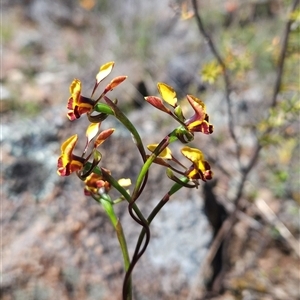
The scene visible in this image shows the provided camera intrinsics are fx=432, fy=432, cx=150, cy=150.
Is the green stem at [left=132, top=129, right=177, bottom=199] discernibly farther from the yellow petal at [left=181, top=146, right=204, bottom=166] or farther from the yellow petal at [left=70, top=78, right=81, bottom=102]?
the yellow petal at [left=70, top=78, right=81, bottom=102]

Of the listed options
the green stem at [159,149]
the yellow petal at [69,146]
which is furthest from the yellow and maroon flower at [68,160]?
the green stem at [159,149]

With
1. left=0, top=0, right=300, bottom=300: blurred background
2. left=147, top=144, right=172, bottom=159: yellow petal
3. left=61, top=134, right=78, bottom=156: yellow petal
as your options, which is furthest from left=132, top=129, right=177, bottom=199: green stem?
left=0, top=0, right=300, bottom=300: blurred background

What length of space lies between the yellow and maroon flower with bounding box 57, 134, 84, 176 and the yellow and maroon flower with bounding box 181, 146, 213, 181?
0.62ft

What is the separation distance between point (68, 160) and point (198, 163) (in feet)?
0.75

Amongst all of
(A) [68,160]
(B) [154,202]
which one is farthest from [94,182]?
(B) [154,202]

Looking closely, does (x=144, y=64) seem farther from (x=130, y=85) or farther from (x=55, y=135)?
(x=55, y=135)

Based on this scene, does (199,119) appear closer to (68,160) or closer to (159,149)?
(159,149)

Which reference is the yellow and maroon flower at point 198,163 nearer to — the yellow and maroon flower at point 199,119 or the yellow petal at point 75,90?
the yellow and maroon flower at point 199,119

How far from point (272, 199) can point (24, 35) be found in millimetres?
3720

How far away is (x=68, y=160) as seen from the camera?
2.46 feet

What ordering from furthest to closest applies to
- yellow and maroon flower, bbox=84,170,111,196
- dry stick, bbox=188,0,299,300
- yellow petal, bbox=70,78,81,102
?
dry stick, bbox=188,0,299,300 → yellow and maroon flower, bbox=84,170,111,196 → yellow petal, bbox=70,78,81,102

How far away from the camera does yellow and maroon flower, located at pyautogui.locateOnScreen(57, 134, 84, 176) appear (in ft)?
2.44

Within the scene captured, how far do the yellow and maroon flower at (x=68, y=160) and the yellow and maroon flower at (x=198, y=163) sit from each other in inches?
7.4

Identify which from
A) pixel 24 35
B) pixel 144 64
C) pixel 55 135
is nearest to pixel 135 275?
pixel 55 135
